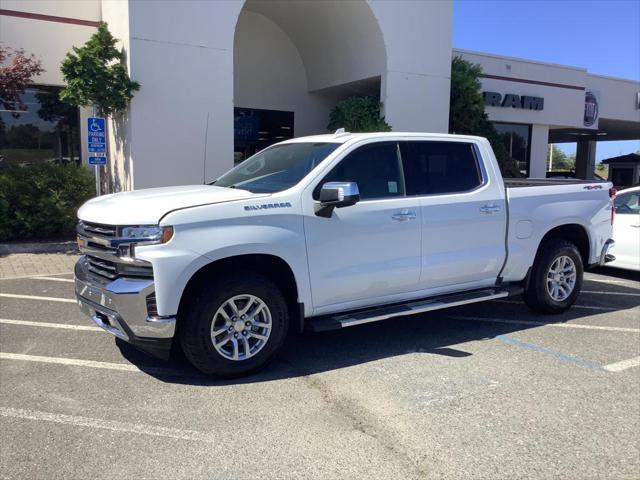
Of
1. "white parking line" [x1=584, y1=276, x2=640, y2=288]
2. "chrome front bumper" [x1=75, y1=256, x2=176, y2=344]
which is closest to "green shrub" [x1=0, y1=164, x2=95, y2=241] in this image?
"chrome front bumper" [x1=75, y1=256, x2=176, y2=344]

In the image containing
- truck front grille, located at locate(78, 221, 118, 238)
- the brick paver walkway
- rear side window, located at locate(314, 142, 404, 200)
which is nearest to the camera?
truck front grille, located at locate(78, 221, 118, 238)

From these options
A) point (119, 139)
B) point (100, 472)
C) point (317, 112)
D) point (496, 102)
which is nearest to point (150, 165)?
point (119, 139)

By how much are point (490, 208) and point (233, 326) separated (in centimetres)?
302

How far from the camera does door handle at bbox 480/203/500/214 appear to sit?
5.87 m

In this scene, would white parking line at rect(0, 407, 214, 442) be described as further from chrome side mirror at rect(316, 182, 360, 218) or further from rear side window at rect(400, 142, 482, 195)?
rear side window at rect(400, 142, 482, 195)

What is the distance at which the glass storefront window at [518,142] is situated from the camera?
21234mm

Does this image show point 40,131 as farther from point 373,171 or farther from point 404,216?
point 404,216

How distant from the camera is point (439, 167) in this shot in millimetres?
5809

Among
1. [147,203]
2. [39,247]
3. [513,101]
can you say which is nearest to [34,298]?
[39,247]

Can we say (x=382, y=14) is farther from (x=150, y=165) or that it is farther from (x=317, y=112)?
(x=150, y=165)

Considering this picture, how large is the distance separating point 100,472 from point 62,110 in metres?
12.1

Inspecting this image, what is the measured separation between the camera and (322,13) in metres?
14.6

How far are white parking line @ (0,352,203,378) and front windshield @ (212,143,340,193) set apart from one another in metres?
1.73

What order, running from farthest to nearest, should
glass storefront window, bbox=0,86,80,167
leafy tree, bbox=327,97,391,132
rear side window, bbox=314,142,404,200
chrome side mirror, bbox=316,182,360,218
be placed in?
leafy tree, bbox=327,97,391,132 → glass storefront window, bbox=0,86,80,167 → rear side window, bbox=314,142,404,200 → chrome side mirror, bbox=316,182,360,218
